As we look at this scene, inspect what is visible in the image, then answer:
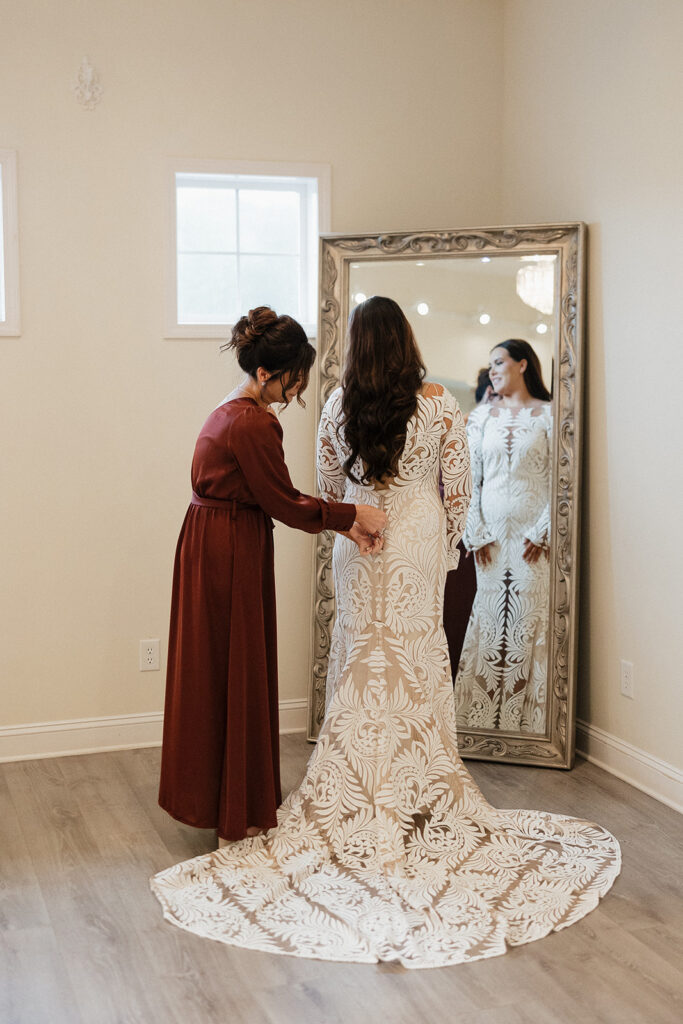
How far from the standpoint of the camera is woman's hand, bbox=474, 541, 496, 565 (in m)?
3.80

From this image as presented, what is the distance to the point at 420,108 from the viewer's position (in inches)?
163

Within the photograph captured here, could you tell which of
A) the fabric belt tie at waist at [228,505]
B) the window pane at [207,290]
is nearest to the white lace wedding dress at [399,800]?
the fabric belt tie at waist at [228,505]

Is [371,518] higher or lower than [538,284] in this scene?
lower

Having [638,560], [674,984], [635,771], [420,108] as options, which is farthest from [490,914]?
[420,108]

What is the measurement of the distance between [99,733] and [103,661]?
0.92 ft

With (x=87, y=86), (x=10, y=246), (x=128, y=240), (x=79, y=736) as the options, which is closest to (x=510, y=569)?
(x=79, y=736)

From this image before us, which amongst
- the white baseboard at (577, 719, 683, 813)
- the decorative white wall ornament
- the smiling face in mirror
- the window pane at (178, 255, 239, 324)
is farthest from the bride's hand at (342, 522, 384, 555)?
the decorative white wall ornament

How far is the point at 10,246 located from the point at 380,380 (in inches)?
67.4

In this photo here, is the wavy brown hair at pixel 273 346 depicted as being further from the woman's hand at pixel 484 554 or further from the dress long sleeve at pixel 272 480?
the woman's hand at pixel 484 554

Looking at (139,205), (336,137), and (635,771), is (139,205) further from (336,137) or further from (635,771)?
(635,771)

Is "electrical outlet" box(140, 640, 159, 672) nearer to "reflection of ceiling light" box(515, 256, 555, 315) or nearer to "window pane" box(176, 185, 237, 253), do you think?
"window pane" box(176, 185, 237, 253)

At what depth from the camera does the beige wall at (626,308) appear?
3297 mm

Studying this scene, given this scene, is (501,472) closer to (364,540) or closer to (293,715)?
(364,540)

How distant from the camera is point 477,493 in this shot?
3.80 metres
